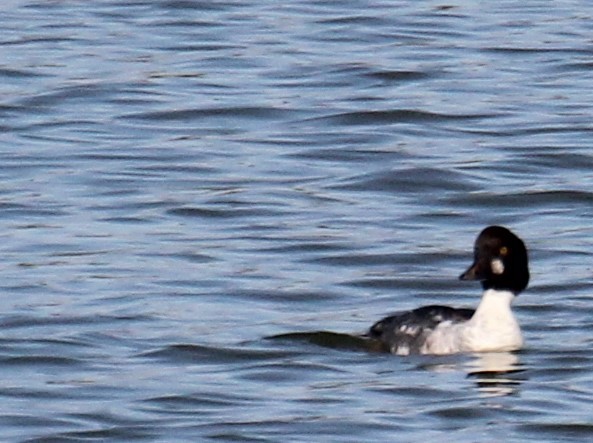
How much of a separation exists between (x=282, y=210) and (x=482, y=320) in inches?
169

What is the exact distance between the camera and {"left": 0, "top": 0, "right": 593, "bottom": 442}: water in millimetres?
12391

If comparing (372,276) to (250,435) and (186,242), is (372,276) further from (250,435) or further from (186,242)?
(250,435)

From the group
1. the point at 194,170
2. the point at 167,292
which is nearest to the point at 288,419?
the point at 167,292

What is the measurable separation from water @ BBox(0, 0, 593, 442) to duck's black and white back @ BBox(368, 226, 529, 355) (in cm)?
10

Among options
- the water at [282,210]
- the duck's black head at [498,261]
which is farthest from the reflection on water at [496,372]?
the duck's black head at [498,261]

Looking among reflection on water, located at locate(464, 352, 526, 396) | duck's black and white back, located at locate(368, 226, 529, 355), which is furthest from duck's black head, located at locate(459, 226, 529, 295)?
reflection on water, located at locate(464, 352, 526, 396)

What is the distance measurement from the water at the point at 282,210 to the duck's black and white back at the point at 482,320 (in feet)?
0.31

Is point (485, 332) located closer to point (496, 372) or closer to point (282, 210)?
point (496, 372)

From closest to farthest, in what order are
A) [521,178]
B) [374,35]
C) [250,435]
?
1. [250,435]
2. [521,178]
3. [374,35]

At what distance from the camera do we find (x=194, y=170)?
1861 cm

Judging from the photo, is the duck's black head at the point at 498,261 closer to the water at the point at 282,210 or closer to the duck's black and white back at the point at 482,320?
the duck's black and white back at the point at 482,320

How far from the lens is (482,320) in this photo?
13312mm

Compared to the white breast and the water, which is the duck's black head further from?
the water

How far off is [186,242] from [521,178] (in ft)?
11.0
